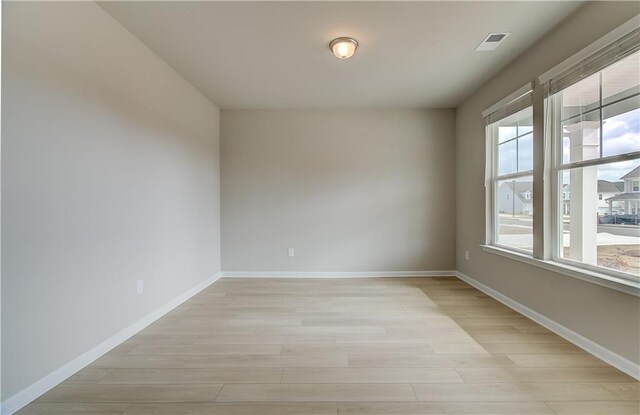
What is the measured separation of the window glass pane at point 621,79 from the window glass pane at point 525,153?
0.78m

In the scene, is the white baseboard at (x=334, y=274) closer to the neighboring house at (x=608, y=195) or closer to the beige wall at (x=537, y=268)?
the beige wall at (x=537, y=268)

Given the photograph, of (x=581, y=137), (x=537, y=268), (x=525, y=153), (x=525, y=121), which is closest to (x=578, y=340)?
(x=537, y=268)

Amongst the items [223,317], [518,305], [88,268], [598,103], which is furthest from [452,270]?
[88,268]

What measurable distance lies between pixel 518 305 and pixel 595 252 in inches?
38.8

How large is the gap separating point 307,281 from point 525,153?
3141 millimetres

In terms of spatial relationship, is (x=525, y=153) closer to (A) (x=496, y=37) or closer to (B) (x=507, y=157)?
(B) (x=507, y=157)

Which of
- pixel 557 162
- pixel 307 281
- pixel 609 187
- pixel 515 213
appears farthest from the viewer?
pixel 307 281

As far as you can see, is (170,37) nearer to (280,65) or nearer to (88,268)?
(280,65)

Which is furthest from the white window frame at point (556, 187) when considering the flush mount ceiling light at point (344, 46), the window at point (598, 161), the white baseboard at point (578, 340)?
the flush mount ceiling light at point (344, 46)

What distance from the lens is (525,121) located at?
292 centimetres

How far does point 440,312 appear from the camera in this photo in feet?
9.52

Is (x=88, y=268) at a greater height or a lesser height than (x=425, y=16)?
lesser

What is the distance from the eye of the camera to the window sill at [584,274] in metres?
1.80

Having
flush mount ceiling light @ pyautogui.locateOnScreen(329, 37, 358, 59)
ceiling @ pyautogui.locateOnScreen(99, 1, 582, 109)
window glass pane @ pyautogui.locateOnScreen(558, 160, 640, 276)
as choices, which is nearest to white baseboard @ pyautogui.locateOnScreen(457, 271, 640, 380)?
window glass pane @ pyautogui.locateOnScreen(558, 160, 640, 276)
